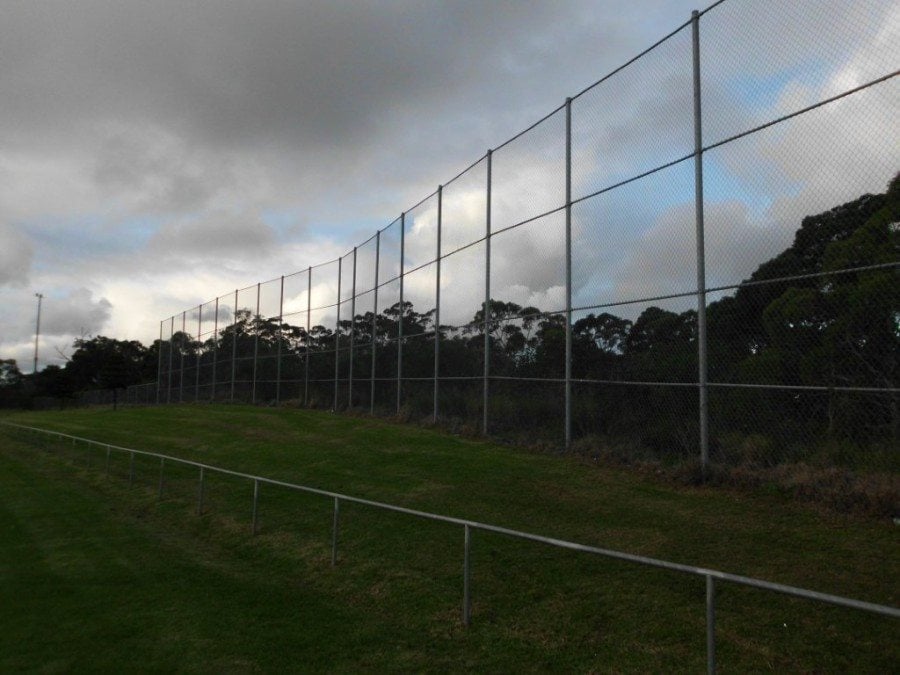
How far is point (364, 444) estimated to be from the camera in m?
14.9

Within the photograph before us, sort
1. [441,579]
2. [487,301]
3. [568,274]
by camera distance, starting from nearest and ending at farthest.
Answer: [441,579] < [568,274] < [487,301]

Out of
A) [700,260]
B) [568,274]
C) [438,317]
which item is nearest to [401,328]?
[438,317]

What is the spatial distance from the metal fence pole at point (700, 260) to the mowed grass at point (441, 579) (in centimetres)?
82

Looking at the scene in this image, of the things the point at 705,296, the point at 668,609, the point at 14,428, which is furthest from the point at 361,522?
the point at 14,428

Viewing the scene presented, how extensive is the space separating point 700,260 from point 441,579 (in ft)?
17.5

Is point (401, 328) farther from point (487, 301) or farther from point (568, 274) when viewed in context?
point (568, 274)

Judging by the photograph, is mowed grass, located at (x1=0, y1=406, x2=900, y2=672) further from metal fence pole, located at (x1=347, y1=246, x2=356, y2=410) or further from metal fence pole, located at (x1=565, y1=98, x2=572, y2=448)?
metal fence pole, located at (x1=347, y1=246, x2=356, y2=410)

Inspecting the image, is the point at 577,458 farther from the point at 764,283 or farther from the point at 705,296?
the point at 764,283

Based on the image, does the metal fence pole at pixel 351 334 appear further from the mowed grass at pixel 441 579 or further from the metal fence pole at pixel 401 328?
the mowed grass at pixel 441 579

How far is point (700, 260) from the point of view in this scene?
934cm

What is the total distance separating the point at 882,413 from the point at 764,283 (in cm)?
194

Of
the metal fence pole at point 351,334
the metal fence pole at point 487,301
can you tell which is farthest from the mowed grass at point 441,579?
the metal fence pole at point 351,334

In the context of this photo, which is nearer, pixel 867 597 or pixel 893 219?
pixel 867 597

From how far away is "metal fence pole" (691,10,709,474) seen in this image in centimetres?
910
